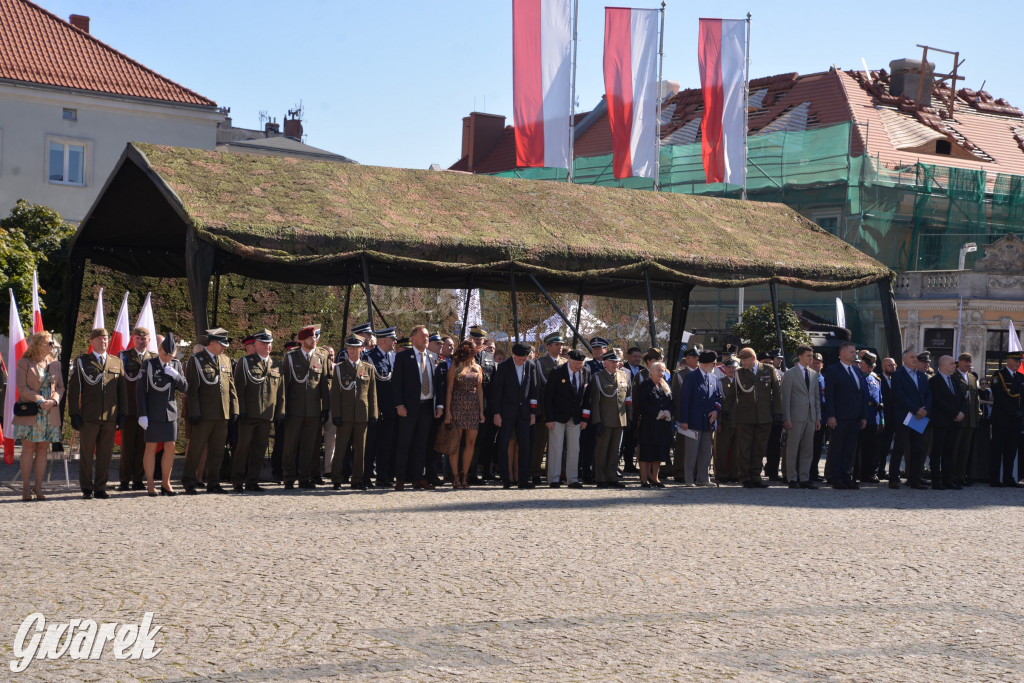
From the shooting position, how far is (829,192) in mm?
41656

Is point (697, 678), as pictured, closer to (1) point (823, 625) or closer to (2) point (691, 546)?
(1) point (823, 625)

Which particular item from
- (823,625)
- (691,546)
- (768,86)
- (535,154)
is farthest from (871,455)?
(768,86)

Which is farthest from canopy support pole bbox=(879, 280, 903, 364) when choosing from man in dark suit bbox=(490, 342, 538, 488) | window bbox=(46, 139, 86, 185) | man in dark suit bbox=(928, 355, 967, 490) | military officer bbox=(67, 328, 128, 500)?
window bbox=(46, 139, 86, 185)

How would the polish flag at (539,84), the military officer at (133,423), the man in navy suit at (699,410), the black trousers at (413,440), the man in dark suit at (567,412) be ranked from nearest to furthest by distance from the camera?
the military officer at (133,423) < the black trousers at (413,440) < the man in dark suit at (567,412) < the man in navy suit at (699,410) < the polish flag at (539,84)

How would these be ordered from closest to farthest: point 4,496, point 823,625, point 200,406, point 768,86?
point 823,625 → point 4,496 → point 200,406 → point 768,86

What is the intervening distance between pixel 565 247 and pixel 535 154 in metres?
11.6

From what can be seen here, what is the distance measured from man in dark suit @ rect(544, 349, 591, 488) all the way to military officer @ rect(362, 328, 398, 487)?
6.50 feet

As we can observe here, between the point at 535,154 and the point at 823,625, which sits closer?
the point at 823,625

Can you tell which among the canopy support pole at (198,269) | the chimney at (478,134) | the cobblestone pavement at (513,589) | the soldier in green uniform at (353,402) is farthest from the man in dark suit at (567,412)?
the chimney at (478,134)

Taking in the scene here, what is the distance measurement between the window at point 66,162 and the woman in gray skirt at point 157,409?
90.6 ft

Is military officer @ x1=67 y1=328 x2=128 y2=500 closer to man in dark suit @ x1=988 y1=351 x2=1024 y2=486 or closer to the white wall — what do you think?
man in dark suit @ x1=988 y1=351 x2=1024 y2=486

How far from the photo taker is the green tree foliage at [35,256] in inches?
855

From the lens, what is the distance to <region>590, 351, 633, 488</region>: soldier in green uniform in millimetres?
14992

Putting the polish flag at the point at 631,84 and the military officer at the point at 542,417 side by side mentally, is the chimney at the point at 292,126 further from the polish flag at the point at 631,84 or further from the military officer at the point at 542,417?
the military officer at the point at 542,417
